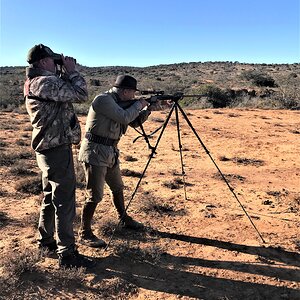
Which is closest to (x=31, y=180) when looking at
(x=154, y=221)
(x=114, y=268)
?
(x=154, y=221)

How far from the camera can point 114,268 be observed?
457 centimetres

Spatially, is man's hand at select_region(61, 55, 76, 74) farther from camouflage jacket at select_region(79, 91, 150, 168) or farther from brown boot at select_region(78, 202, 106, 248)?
brown boot at select_region(78, 202, 106, 248)

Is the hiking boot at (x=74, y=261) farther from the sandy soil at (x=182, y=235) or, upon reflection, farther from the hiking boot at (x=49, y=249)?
the hiking boot at (x=49, y=249)

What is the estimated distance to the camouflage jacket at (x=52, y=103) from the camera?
391 centimetres

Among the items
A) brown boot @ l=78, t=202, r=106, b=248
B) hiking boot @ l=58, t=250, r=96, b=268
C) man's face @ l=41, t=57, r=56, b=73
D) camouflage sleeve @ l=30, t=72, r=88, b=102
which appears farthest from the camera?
brown boot @ l=78, t=202, r=106, b=248

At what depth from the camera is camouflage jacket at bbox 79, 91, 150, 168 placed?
4.53 metres

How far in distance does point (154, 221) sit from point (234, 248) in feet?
4.41

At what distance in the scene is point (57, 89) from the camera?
389 cm

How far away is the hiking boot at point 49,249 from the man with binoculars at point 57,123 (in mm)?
381

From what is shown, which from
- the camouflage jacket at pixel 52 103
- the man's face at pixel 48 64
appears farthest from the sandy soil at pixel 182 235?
the man's face at pixel 48 64

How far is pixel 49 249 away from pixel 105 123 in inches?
66.7

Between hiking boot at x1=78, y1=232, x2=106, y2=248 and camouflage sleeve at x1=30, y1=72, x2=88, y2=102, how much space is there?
1.91m

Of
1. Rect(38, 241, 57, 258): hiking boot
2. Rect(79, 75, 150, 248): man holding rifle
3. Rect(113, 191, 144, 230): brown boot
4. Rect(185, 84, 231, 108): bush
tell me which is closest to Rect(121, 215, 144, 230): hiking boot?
Rect(113, 191, 144, 230): brown boot

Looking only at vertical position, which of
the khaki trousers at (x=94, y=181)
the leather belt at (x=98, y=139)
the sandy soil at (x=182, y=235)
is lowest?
the sandy soil at (x=182, y=235)
